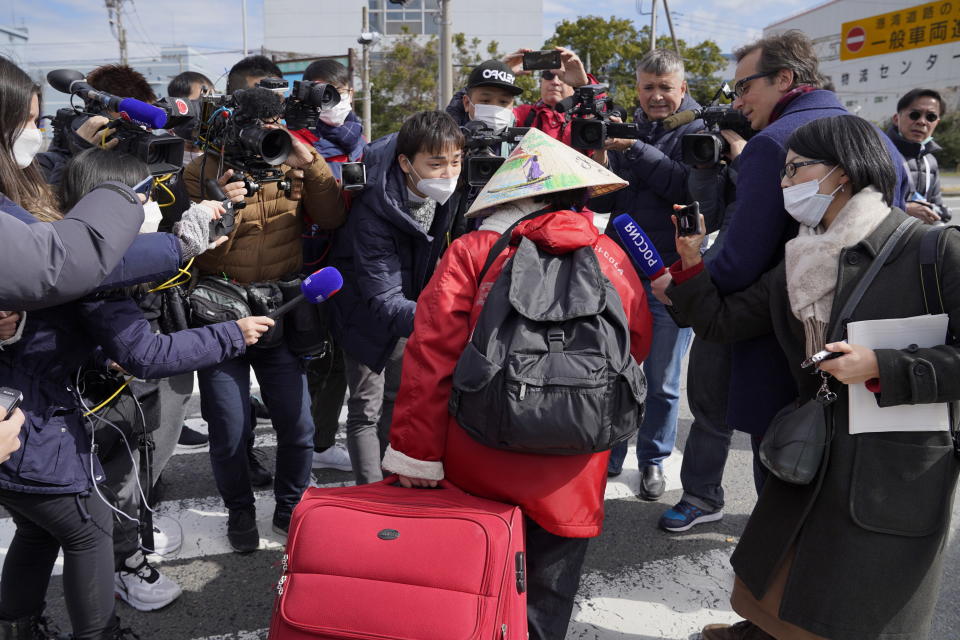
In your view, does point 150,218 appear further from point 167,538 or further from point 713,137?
point 713,137

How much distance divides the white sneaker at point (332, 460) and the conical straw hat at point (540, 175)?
2450 mm

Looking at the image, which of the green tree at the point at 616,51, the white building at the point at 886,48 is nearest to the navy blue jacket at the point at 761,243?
the green tree at the point at 616,51

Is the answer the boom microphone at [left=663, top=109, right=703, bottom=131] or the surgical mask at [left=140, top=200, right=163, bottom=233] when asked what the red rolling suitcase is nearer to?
the surgical mask at [left=140, top=200, right=163, bottom=233]

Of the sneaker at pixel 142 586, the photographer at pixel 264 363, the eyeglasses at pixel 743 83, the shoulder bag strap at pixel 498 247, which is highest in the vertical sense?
the eyeglasses at pixel 743 83

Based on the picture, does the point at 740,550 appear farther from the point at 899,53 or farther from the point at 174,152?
the point at 899,53

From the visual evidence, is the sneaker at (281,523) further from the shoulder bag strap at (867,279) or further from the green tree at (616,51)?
the green tree at (616,51)

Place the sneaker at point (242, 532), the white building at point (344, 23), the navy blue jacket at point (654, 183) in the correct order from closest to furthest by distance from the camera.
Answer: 1. the sneaker at point (242, 532)
2. the navy blue jacket at point (654, 183)
3. the white building at point (344, 23)

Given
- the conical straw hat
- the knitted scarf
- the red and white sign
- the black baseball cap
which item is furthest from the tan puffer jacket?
the red and white sign

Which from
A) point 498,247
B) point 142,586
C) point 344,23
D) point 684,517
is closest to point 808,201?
point 498,247

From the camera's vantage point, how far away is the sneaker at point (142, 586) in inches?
109

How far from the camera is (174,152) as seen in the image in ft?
7.82

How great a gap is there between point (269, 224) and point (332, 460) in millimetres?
1658

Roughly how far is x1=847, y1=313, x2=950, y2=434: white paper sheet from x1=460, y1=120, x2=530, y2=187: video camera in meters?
1.54

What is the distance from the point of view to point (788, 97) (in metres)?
2.47
